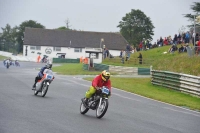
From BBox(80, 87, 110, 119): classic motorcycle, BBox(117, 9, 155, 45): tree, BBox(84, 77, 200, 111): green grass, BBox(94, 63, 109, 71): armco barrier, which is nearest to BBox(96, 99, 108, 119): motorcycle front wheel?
BBox(80, 87, 110, 119): classic motorcycle

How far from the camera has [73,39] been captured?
113750 mm

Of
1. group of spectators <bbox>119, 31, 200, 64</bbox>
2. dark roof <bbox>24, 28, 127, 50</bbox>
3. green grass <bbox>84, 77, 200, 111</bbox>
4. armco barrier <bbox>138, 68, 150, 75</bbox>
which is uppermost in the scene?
dark roof <bbox>24, 28, 127, 50</bbox>

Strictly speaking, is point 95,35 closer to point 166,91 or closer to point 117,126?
point 166,91

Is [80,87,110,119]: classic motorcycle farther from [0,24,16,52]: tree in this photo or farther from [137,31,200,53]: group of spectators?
[0,24,16,52]: tree

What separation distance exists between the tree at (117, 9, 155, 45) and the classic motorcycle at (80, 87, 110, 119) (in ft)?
338

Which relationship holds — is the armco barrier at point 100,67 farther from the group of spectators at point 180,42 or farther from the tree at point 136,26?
the tree at point 136,26

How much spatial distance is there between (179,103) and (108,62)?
32.7 metres

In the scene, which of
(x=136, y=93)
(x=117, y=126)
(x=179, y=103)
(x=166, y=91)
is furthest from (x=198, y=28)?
(x=117, y=126)

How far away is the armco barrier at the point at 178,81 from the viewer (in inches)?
1046

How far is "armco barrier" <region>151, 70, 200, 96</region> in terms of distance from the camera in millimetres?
26562

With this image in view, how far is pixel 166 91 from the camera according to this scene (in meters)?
29.9

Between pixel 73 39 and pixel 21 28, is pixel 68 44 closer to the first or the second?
pixel 73 39

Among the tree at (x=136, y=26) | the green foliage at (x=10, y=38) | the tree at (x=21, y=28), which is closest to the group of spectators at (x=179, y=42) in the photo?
the tree at (x=136, y=26)

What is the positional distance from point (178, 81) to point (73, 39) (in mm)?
85309
